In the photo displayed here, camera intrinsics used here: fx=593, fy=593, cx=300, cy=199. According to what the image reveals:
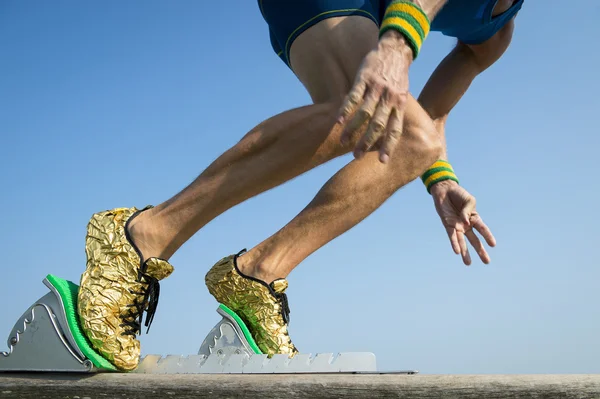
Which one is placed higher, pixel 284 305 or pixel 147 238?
pixel 147 238

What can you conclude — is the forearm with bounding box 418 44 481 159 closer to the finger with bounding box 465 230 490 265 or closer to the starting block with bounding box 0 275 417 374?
the finger with bounding box 465 230 490 265

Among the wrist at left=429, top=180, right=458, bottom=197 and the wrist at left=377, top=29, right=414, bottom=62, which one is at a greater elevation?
the wrist at left=377, top=29, right=414, bottom=62

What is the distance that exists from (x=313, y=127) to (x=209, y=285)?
85 cm

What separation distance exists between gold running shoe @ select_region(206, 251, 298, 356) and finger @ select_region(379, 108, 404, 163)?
41.2 inches

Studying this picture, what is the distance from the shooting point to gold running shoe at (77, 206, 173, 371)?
1867mm

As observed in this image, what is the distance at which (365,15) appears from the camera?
2.30 metres

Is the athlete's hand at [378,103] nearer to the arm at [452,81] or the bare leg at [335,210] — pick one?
the bare leg at [335,210]

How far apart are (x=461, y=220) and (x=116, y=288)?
4.82 feet

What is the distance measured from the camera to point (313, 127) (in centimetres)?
202

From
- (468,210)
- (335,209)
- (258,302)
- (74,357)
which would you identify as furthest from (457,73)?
(74,357)

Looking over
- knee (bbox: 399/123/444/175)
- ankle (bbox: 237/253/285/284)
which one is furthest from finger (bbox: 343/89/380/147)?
ankle (bbox: 237/253/285/284)

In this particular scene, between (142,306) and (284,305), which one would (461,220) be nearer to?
(284,305)

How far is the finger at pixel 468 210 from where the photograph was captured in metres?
2.54

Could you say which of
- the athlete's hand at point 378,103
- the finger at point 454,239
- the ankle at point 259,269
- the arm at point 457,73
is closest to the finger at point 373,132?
the athlete's hand at point 378,103
